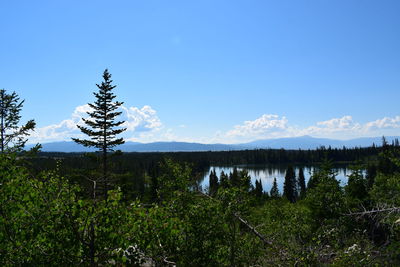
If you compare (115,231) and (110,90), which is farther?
(110,90)

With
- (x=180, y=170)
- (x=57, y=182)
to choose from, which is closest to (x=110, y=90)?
(x=180, y=170)

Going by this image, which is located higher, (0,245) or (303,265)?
(0,245)

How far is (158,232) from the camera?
19.5ft

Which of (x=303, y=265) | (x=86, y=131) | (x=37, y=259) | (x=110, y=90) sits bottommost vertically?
(x=303, y=265)

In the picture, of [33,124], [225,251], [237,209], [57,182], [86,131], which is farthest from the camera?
[86,131]

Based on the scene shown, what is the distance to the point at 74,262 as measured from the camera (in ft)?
18.9

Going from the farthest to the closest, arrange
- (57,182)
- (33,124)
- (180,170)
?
(33,124)
(180,170)
(57,182)

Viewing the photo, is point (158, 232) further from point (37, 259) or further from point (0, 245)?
point (0, 245)

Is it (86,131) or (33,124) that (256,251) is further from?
(86,131)

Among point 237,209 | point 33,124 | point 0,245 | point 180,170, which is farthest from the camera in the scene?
point 33,124

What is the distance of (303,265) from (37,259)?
239 inches

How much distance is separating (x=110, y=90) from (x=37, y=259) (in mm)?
30887

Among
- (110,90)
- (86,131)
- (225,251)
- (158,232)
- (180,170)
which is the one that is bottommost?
(225,251)

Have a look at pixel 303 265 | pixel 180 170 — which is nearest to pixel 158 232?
pixel 303 265
